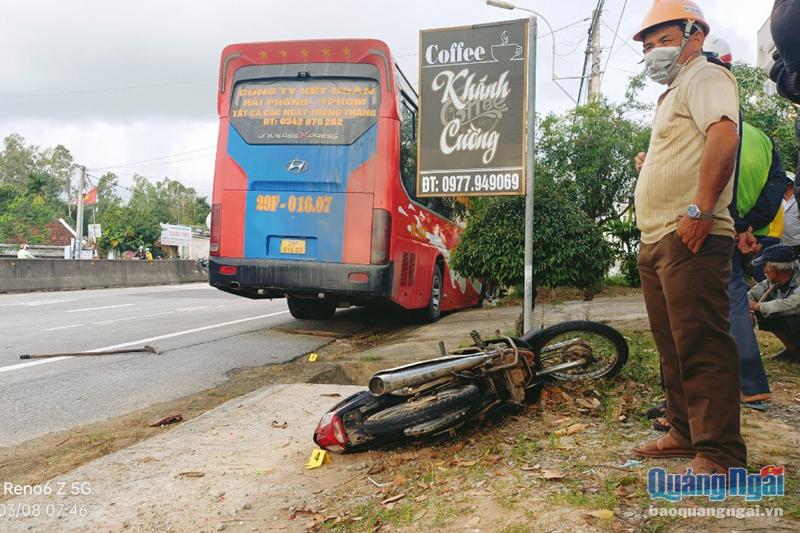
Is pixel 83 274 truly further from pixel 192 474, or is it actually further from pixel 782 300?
pixel 782 300

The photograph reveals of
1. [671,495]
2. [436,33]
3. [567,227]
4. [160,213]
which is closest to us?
[671,495]

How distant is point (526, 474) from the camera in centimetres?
279

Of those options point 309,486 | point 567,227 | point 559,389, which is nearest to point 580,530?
point 309,486

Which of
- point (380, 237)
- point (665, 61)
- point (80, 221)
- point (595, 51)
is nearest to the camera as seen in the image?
point (665, 61)

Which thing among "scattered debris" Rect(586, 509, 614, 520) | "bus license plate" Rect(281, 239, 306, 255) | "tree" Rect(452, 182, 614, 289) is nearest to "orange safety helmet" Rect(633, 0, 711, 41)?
"scattered debris" Rect(586, 509, 614, 520)

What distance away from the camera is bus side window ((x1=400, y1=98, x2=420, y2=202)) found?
8.64 meters

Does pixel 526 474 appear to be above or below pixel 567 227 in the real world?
below

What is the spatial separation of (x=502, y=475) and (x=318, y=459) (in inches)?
41.6

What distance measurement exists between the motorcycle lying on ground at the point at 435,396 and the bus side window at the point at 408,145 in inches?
204

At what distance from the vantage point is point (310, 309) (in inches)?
440

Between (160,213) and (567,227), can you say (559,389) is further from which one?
(160,213)

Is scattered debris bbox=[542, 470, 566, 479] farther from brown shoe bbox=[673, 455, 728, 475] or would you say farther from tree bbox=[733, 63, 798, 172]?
tree bbox=[733, 63, 798, 172]

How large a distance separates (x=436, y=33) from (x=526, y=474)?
14.3ft

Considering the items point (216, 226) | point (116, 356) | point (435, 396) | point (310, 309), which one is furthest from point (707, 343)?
point (310, 309)
